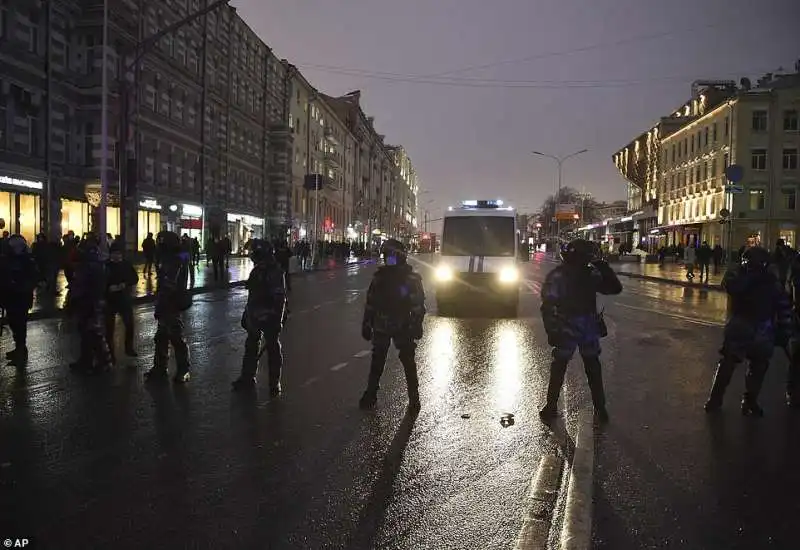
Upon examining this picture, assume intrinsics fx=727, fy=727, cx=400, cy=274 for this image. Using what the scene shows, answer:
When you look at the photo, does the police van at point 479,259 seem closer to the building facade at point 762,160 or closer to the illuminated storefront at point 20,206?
the illuminated storefront at point 20,206

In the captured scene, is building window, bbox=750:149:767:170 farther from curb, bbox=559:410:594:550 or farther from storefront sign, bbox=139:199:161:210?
curb, bbox=559:410:594:550

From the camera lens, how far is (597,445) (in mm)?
5875

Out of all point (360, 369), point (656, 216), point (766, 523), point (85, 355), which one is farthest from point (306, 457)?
point (656, 216)

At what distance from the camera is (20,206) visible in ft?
90.0

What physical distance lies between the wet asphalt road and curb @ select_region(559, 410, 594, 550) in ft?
0.27

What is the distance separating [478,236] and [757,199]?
47087 mm

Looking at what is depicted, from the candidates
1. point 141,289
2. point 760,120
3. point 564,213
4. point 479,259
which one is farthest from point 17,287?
point 564,213

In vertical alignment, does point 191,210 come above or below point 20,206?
above

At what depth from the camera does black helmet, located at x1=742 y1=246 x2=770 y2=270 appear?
6.83m

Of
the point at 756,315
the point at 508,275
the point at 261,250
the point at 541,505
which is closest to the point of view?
the point at 541,505

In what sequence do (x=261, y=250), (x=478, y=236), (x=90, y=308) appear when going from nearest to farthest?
1. (x=261, y=250)
2. (x=90, y=308)
3. (x=478, y=236)

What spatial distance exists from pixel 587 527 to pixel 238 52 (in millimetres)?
50221

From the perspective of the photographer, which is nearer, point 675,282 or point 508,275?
point 508,275

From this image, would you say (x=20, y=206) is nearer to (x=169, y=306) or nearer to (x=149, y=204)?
(x=149, y=204)
